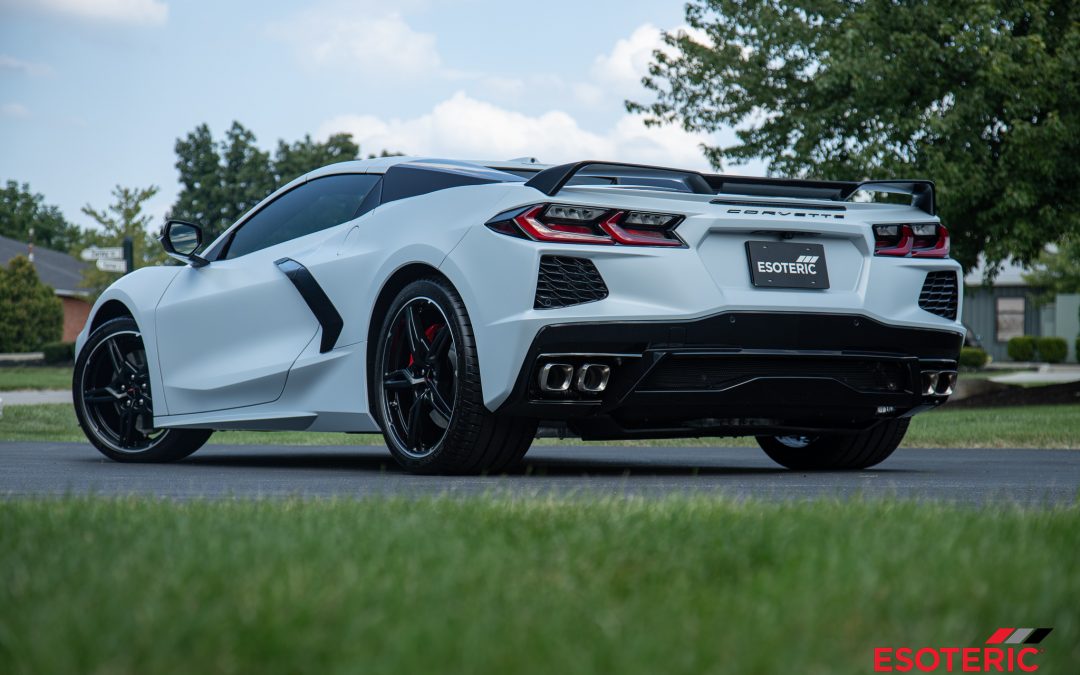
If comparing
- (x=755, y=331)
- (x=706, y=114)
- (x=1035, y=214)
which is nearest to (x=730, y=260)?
(x=755, y=331)

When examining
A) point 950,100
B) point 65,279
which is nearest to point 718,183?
point 950,100

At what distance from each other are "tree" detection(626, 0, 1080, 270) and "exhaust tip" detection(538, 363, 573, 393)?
14.6 m

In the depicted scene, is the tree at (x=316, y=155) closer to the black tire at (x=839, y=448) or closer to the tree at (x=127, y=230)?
the tree at (x=127, y=230)

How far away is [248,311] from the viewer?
711 cm

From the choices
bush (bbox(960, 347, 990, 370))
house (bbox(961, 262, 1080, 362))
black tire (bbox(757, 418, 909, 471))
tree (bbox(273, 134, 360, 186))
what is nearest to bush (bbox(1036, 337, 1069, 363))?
house (bbox(961, 262, 1080, 362))

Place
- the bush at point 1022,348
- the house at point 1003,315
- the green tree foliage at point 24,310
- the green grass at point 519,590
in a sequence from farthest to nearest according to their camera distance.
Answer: the house at point 1003,315
the bush at point 1022,348
the green tree foliage at point 24,310
the green grass at point 519,590

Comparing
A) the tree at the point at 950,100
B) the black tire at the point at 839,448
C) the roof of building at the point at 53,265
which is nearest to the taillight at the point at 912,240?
the black tire at the point at 839,448

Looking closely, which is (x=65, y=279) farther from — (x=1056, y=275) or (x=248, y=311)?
(x=248, y=311)

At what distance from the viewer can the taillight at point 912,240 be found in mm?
6156

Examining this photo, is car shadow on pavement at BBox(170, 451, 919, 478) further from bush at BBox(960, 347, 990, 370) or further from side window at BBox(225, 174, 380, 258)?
bush at BBox(960, 347, 990, 370)

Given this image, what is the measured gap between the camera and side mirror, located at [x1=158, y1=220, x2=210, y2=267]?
7.78 metres

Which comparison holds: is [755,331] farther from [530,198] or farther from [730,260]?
[530,198]

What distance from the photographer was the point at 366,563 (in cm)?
274

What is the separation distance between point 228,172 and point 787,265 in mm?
72766
